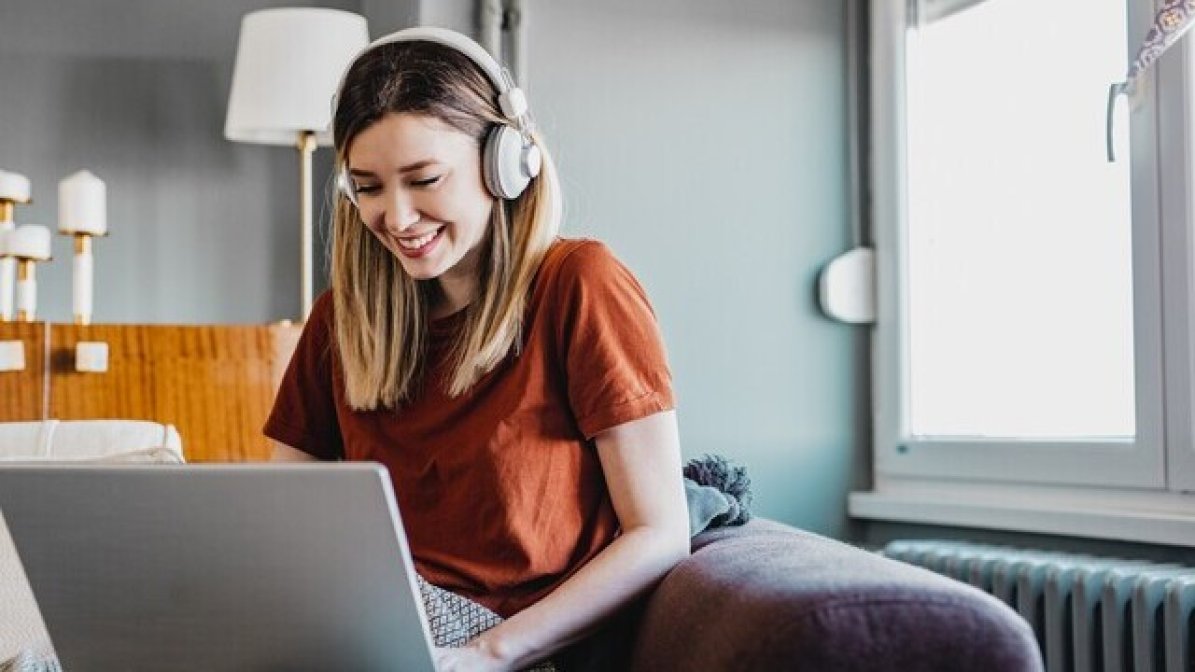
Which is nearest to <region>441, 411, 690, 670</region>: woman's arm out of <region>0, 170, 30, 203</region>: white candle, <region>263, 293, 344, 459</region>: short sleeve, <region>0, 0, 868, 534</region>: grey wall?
<region>263, 293, 344, 459</region>: short sleeve

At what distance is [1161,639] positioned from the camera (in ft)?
6.15

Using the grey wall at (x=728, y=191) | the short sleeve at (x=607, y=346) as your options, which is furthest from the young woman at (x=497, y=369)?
the grey wall at (x=728, y=191)

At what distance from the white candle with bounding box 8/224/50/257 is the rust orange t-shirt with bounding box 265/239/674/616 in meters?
1.50

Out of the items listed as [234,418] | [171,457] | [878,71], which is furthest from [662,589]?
[878,71]

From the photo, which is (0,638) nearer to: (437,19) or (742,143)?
(437,19)

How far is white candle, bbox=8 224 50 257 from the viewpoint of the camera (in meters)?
2.68

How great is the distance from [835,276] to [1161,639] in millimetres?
1014

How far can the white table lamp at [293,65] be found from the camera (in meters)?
2.75

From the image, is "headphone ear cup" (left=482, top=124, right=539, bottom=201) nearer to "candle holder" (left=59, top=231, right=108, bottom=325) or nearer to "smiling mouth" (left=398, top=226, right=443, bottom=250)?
"smiling mouth" (left=398, top=226, right=443, bottom=250)

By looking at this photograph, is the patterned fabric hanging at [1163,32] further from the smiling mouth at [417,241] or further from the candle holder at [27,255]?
the candle holder at [27,255]

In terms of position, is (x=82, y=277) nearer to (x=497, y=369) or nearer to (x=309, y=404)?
(x=309, y=404)

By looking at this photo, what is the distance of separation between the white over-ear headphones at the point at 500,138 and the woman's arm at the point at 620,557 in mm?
269

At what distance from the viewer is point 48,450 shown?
1.73 m

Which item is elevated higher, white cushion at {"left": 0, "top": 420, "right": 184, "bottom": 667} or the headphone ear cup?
the headphone ear cup
